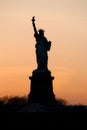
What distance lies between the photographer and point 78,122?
36.8m

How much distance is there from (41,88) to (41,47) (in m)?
3.09

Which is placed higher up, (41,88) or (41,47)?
(41,47)

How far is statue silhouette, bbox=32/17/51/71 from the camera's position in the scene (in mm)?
43531

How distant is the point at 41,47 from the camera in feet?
143

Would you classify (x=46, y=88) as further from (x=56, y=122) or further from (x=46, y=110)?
(x=56, y=122)

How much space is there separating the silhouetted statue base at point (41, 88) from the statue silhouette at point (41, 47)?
1.16m

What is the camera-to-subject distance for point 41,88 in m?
42.4

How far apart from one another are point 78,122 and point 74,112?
4.36 ft

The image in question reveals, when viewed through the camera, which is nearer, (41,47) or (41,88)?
(41,88)

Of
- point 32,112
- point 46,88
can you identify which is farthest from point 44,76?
point 32,112

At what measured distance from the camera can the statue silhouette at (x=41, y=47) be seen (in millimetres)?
43531

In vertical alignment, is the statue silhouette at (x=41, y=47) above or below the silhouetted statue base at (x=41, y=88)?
above

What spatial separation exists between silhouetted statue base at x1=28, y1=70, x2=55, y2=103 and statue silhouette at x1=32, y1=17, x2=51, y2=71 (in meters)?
1.16

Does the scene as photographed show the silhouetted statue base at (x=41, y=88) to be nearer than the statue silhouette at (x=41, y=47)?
Yes
